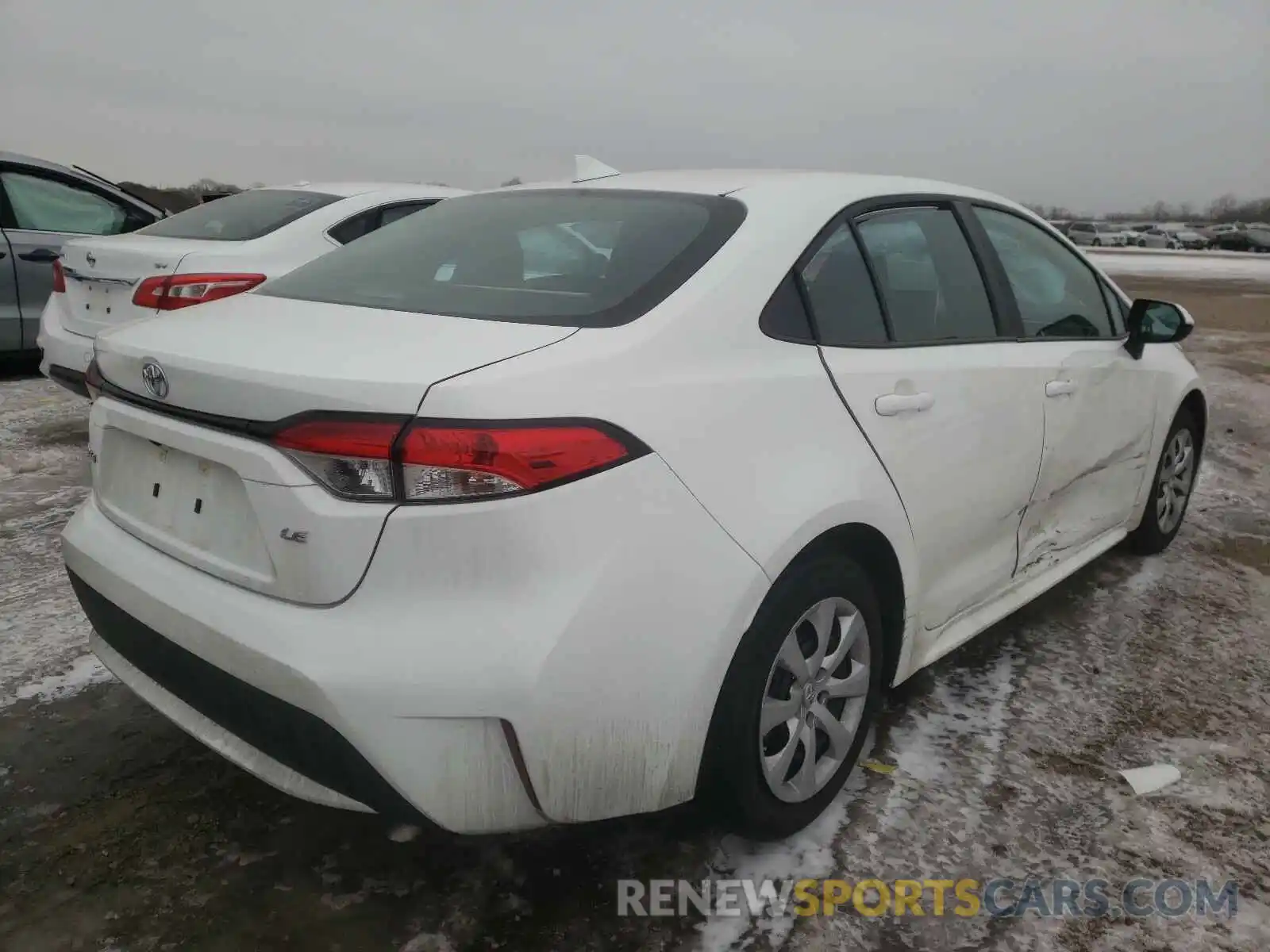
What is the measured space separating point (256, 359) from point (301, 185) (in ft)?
15.0

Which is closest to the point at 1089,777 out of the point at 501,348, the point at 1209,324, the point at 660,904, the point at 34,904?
the point at 660,904

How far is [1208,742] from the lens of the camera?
2.64 m

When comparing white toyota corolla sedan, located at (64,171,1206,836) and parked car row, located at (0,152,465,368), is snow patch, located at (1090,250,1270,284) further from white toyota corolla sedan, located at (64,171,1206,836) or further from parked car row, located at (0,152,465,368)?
white toyota corolla sedan, located at (64,171,1206,836)

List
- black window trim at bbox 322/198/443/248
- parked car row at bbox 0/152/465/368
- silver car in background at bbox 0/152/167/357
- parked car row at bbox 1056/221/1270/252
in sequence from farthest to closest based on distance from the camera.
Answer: parked car row at bbox 1056/221/1270/252, silver car in background at bbox 0/152/167/357, black window trim at bbox 322/198/443/248, parked car row at bbox 0/152/465/368

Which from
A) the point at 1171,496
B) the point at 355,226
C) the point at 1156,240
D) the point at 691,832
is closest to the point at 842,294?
the point at 691,832

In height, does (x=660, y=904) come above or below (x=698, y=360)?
below

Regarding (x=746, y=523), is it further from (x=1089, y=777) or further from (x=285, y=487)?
(x=1089, y=777)

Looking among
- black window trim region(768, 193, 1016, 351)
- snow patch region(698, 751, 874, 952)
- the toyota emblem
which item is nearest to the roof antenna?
black window trim region(768, 193, 1016, 351)

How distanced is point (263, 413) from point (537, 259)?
0.79m

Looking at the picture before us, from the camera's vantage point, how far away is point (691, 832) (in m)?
2.21

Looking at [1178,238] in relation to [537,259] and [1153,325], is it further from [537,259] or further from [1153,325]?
[537,259]

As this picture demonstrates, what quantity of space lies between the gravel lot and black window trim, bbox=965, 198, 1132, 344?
3.46ft

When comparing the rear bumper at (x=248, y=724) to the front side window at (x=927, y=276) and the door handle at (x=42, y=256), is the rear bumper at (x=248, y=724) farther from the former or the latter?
the door handle at (x=42, y=256)

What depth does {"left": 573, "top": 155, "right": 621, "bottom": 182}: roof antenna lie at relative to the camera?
287 centimetres
